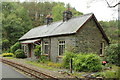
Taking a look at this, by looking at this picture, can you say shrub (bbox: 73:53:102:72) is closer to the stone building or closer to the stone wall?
the stone building

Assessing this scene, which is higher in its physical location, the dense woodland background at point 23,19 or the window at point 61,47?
the dense woodland background at point 23,19

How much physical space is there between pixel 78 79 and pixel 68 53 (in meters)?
5.65

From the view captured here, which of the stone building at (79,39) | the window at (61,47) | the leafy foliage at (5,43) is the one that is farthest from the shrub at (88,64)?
the leafy foliage at (5,43)

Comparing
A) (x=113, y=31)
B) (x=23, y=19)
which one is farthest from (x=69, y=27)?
(x=23, y=19)

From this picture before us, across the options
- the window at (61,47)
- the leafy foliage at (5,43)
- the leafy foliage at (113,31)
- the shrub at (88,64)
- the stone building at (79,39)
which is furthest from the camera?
the leafy foliage at (5,43)

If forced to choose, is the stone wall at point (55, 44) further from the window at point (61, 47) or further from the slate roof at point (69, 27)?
the slate roof at point (69, 27)

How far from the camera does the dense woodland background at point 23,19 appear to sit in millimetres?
37375

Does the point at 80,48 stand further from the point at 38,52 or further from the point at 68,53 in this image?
the point at 38,52

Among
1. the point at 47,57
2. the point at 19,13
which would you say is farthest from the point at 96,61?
the point at 19,13

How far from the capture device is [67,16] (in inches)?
878

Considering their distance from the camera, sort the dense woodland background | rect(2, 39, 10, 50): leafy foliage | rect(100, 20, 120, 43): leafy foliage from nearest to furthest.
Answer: rect(100, 20, 120, 43): leafy foliage, rect(2, 39, 10, 50): leafy foliage, the dense woodland background

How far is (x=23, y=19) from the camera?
47.1 m

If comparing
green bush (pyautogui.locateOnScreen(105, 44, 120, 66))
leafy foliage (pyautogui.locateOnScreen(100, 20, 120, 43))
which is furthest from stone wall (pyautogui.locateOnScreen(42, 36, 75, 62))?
leafy foliage (pyautogui.locateOnScreen(100, 20, 120, 43))

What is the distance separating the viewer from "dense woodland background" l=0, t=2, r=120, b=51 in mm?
37375
